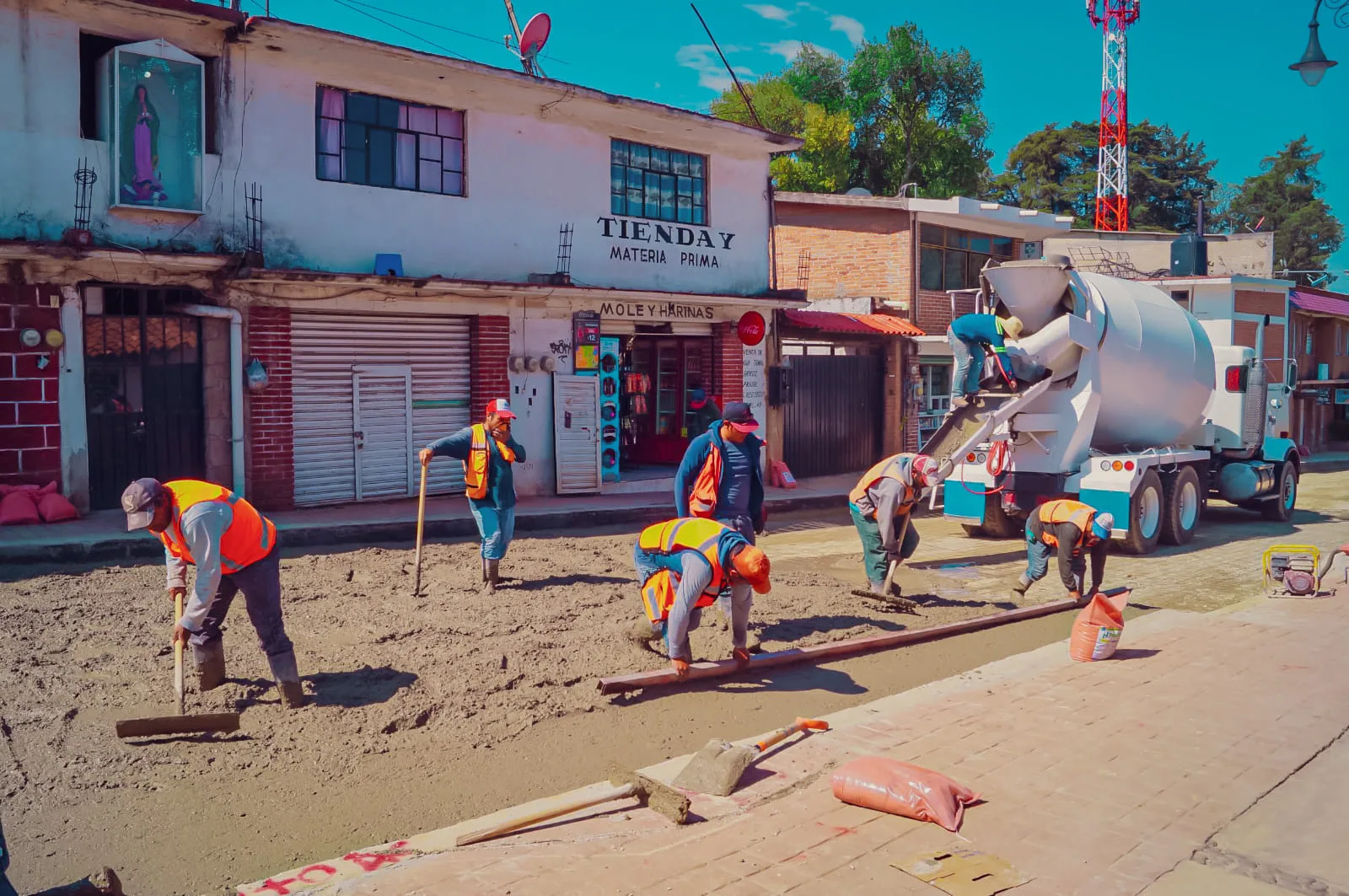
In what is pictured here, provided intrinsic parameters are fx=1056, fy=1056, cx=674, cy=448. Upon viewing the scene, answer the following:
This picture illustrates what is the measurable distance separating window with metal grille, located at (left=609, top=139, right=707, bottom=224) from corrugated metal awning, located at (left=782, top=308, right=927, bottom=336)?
8.47ft

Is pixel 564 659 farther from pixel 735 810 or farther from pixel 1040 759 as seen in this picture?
pixel 1040 759

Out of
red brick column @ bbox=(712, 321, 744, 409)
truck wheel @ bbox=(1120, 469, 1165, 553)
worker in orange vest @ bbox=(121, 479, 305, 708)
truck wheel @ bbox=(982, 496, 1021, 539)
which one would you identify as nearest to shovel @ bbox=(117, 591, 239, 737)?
worker in orange vest @ bbox=(121, 479, 305, 708)

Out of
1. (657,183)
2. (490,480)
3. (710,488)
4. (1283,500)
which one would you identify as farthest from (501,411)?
(1283,500)

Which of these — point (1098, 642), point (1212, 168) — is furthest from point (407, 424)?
point (1212, 168)

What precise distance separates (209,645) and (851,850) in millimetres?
4213

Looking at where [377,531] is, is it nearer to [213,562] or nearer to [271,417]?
[271,417]

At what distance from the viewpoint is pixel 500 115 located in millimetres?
15188

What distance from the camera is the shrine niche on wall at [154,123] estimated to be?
38.2 ft

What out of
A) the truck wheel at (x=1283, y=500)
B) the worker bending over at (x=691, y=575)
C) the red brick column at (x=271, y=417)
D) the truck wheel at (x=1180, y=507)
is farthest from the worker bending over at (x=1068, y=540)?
the red brick column at (x=271, y=417)

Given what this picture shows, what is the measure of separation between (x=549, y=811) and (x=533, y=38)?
13988 millimetres

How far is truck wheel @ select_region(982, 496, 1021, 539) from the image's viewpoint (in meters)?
13.8

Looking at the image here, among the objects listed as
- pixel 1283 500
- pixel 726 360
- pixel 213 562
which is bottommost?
pixel 1283 500

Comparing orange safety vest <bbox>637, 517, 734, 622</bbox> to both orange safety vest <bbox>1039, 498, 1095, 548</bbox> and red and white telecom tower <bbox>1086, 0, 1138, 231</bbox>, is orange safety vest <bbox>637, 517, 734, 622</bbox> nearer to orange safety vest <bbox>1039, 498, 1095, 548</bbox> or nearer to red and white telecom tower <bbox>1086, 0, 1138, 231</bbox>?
orange safety vest <bbox>1039, 498, 1095, 548</bbox>

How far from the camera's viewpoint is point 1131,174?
4784 cm
